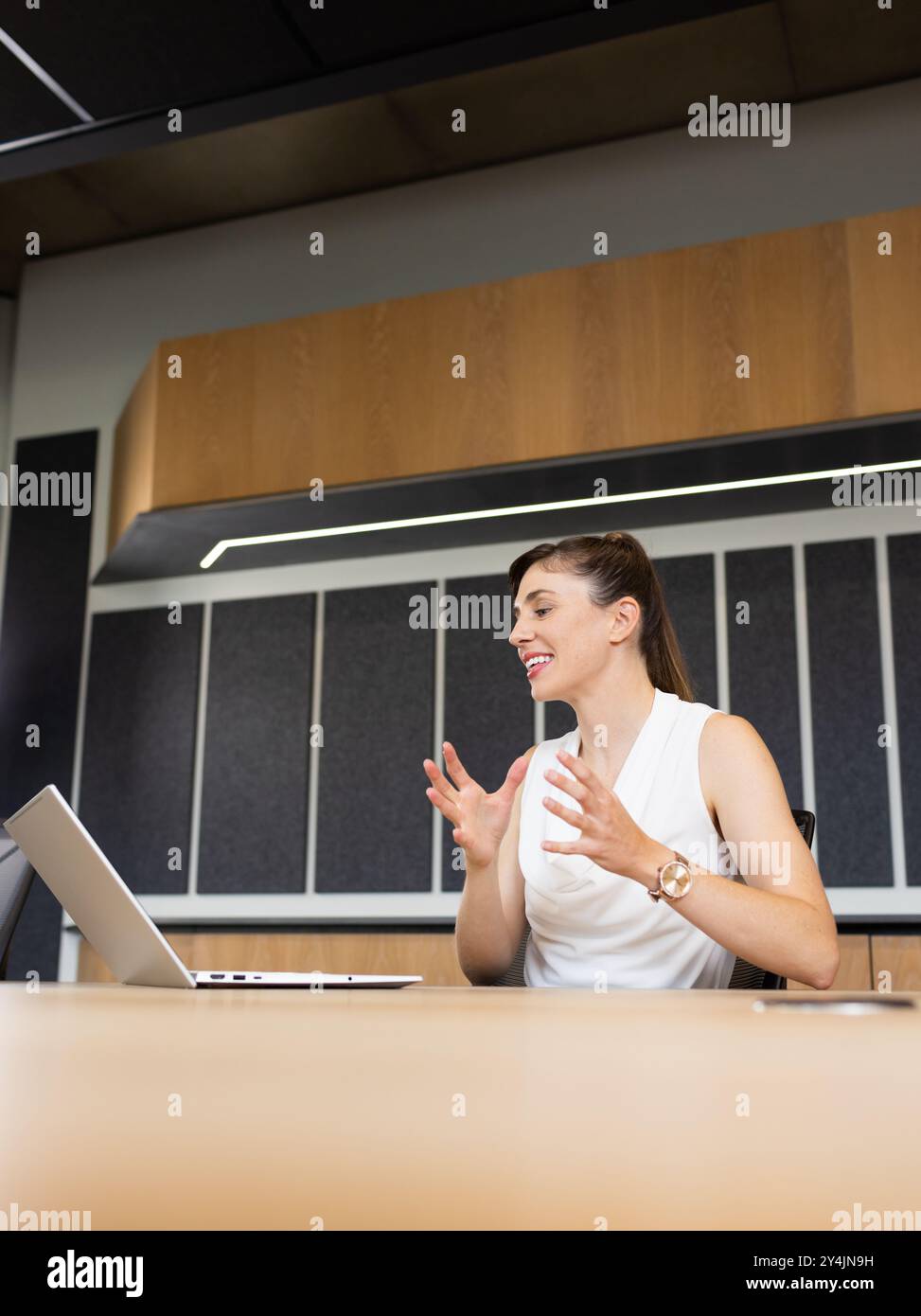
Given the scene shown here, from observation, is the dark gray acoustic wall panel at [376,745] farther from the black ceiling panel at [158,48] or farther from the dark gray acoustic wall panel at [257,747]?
the black ceiling panel at [158,48]

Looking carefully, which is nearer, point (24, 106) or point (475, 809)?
point (475, 809)

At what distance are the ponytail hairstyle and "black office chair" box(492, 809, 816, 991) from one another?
0.25 metres

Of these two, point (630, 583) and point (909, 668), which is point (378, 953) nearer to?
point (909, 668)

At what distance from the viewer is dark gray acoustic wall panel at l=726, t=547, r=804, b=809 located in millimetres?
3498

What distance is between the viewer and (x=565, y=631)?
1812mm

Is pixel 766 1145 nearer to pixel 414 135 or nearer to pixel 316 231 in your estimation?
pixel 414 135

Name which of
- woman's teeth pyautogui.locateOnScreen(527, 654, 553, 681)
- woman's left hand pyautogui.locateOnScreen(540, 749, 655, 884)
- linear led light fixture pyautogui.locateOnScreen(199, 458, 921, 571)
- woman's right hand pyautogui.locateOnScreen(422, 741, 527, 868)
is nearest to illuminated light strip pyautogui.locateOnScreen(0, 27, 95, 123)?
linear led light fixture pyautogui.locateOnScreen(199, 458, 921, 571)

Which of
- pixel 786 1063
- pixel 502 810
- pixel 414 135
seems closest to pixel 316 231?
pixel 414 135

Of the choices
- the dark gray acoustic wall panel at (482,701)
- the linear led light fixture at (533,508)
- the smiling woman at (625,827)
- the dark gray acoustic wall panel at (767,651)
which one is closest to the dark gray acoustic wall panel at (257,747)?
the linear led light fixture at (533,508)

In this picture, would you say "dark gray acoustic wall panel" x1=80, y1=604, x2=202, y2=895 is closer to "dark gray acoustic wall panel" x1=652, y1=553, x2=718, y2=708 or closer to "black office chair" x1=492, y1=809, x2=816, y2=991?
"dark gray acoustic wall panel" x1=652, y1=553, x2=718, y2=708

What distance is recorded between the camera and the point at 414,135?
4.13m

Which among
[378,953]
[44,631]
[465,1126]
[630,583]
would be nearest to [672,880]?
[630,583]

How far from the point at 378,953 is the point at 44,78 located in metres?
2.58

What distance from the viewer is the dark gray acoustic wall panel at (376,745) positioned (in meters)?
3.92
